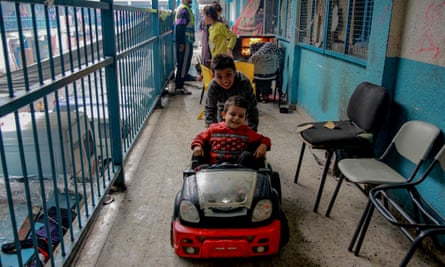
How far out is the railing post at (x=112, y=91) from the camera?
8.94 ft

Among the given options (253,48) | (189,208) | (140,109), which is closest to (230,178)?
(189,208)

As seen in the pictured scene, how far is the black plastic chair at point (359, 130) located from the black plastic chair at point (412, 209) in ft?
1.45

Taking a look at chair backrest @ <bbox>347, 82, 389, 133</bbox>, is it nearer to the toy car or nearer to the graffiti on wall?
the graffiti on wall

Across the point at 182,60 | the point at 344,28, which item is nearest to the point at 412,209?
the point at 344,28

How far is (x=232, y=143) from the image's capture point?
2459mm

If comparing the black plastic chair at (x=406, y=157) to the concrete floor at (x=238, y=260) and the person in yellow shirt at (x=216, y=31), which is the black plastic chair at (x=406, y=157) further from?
the person in yellow shirt at (x=216, y=31)

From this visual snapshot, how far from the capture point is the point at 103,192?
8.81ft

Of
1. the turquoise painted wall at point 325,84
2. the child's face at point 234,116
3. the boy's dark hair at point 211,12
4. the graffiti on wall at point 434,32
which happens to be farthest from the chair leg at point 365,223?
the boy's dark hair at point 211,12

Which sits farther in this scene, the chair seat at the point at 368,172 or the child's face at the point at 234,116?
the child's face at the point at 234,116

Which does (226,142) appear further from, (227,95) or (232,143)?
(227,95)

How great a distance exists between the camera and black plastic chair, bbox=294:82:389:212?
2.70 meters

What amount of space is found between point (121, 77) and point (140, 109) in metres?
1.10

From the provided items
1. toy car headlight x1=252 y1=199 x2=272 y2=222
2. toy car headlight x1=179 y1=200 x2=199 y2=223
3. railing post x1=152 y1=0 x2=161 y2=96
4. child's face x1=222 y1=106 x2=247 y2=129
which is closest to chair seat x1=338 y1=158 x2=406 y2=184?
toy car headlight x1=252 y1=199 x2=272 y2=222

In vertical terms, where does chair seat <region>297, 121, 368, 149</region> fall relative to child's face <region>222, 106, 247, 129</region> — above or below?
below
